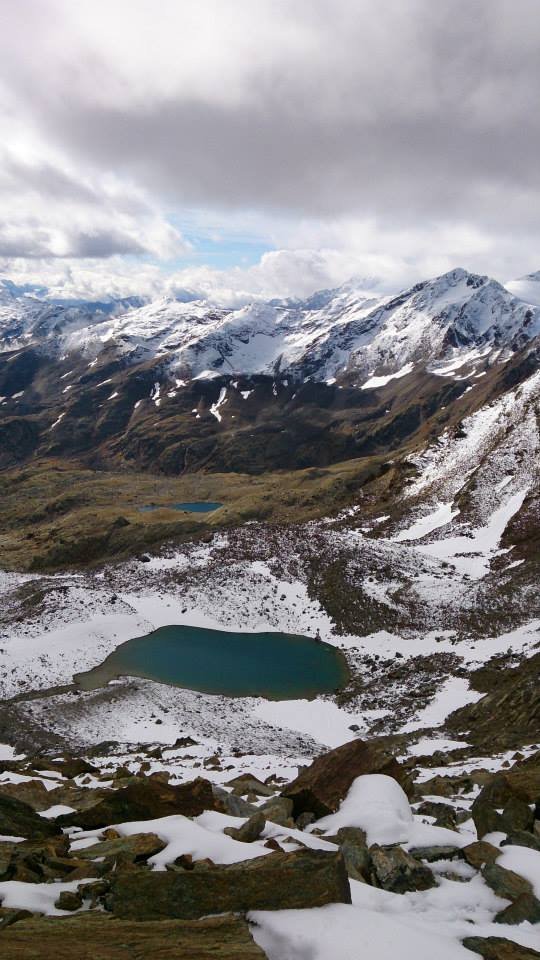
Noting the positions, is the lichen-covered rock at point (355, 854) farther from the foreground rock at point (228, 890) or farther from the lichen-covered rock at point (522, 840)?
the lichen-covered rock at point (522, 840)

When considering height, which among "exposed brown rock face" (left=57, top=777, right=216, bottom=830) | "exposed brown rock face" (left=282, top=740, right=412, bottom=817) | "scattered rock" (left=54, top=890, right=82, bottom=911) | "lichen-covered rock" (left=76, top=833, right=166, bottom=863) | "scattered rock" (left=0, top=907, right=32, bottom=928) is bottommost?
"exposed brown rock face" (left=282, top=740, right=412, bottom=817)

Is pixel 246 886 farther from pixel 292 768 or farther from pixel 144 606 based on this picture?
pixel 144 606

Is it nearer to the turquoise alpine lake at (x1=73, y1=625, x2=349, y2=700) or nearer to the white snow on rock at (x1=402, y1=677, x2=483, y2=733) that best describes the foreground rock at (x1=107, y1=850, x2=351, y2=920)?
the white snow on rock at (x1=402, y1=677, x2=483, y2=733)

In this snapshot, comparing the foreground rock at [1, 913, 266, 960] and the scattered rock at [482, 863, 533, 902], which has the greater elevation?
the foreground rock at [1, 913, 266, 960]

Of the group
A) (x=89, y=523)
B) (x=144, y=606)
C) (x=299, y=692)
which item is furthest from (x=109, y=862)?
(x=89, y=523)

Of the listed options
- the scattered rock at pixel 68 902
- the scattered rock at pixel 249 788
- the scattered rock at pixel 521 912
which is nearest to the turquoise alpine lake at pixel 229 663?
the scattered rock at pixel 249 788

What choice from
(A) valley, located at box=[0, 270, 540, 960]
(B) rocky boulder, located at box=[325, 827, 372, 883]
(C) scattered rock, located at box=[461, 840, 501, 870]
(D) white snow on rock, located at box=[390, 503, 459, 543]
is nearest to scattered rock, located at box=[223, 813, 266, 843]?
(A) valley, located at box=[0, 270, 540, 960]

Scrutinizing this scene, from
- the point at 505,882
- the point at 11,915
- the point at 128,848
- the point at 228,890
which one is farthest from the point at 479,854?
the point at 11,915
